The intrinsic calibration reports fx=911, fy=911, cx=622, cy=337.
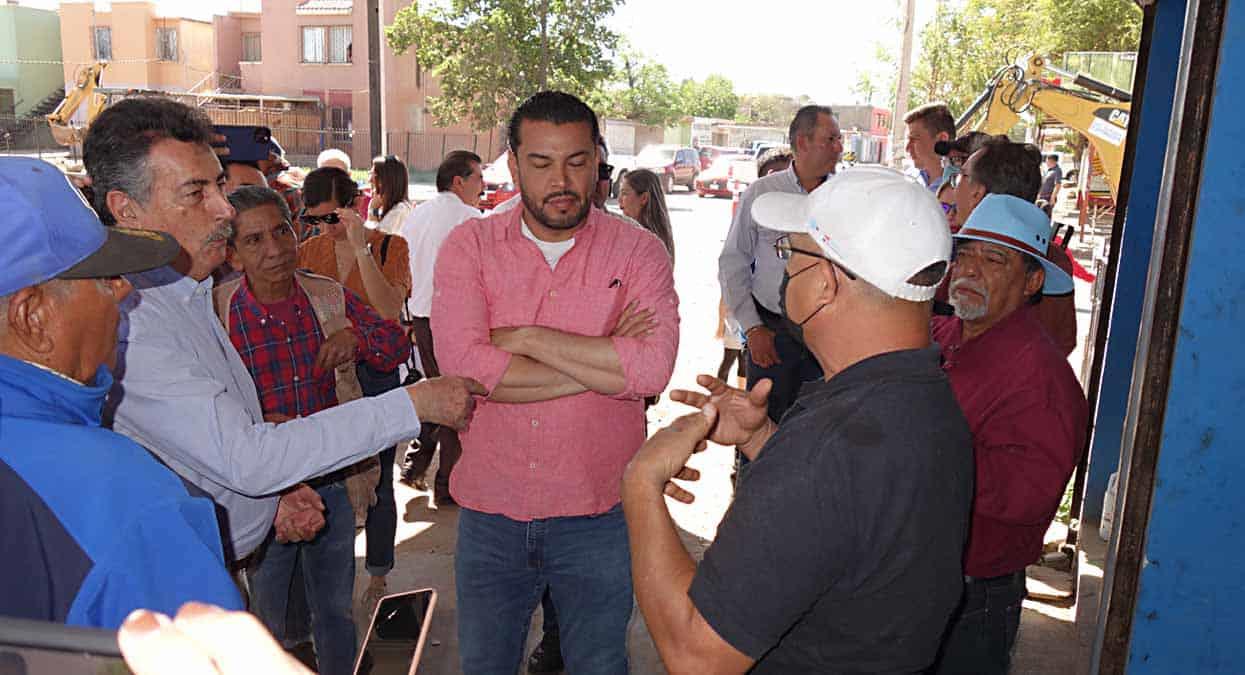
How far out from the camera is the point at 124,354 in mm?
2213

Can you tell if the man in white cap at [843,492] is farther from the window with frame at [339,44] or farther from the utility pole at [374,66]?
the window with frame at [339,44]

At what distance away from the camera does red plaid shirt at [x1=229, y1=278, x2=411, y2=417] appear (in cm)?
335

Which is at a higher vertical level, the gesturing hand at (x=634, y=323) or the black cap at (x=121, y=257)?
the black cap at (x=121, y=257)

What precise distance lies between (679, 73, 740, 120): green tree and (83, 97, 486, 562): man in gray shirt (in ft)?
239

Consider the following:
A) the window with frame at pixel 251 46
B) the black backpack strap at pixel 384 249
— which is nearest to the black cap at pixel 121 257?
the black backpack strap at pixel 384 249

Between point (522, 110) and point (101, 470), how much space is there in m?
1.97

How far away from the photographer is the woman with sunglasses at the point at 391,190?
6.75m

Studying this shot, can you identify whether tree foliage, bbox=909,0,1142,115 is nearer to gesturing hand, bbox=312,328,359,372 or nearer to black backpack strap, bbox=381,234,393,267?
black backpack strap, bbox=381,234,393,267

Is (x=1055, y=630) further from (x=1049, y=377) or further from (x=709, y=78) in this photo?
(x=709, y=78)

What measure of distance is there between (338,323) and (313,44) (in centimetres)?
4204

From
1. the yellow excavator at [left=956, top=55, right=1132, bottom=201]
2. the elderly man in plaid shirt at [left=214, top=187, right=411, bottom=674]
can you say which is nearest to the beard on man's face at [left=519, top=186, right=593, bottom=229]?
the elderly man in plaid shirt at [left=214, top=187, right=411, bottom=674]

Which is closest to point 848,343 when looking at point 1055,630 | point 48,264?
point 48,264

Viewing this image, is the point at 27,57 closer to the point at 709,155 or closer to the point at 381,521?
the point at 709,155

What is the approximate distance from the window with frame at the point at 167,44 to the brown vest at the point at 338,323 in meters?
46.3
